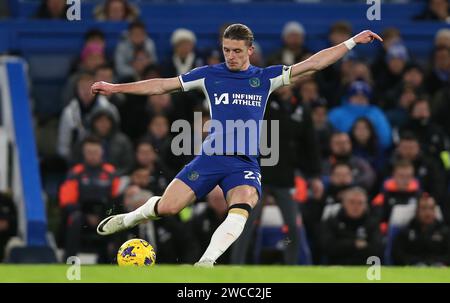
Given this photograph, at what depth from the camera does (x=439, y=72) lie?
1897 centimetres

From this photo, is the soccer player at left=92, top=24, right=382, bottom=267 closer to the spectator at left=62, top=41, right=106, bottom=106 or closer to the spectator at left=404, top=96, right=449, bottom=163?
the spectator at left=62, top=41, right=106, bottom=106

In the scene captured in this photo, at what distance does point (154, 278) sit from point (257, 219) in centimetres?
467

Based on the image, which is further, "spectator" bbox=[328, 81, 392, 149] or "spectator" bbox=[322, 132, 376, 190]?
"spectator" bbox=[328, 81, 392, 149]

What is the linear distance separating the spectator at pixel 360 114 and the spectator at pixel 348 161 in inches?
18.1

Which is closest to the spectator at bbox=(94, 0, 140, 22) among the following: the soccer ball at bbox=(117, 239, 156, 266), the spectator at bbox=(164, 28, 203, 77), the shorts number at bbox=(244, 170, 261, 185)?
the spectator at bbox=(164, 28, 203, 77)

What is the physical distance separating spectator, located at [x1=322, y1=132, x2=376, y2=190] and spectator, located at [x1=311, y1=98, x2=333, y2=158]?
16 centimetres

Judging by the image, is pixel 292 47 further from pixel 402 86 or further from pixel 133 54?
pixel 133 54

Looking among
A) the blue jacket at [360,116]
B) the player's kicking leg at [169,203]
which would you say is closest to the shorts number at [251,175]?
the player's kicking leg at [169,203]

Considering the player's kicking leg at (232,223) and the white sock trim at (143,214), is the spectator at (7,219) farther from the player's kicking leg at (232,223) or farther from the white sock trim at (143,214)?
the player's kicking leg at (232,223)

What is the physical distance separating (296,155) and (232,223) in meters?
4.69

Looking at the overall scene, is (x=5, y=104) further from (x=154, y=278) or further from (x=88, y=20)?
(x=154, y=278)

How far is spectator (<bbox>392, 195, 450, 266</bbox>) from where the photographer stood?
53.4 ft

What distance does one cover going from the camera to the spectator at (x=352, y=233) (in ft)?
53.2
